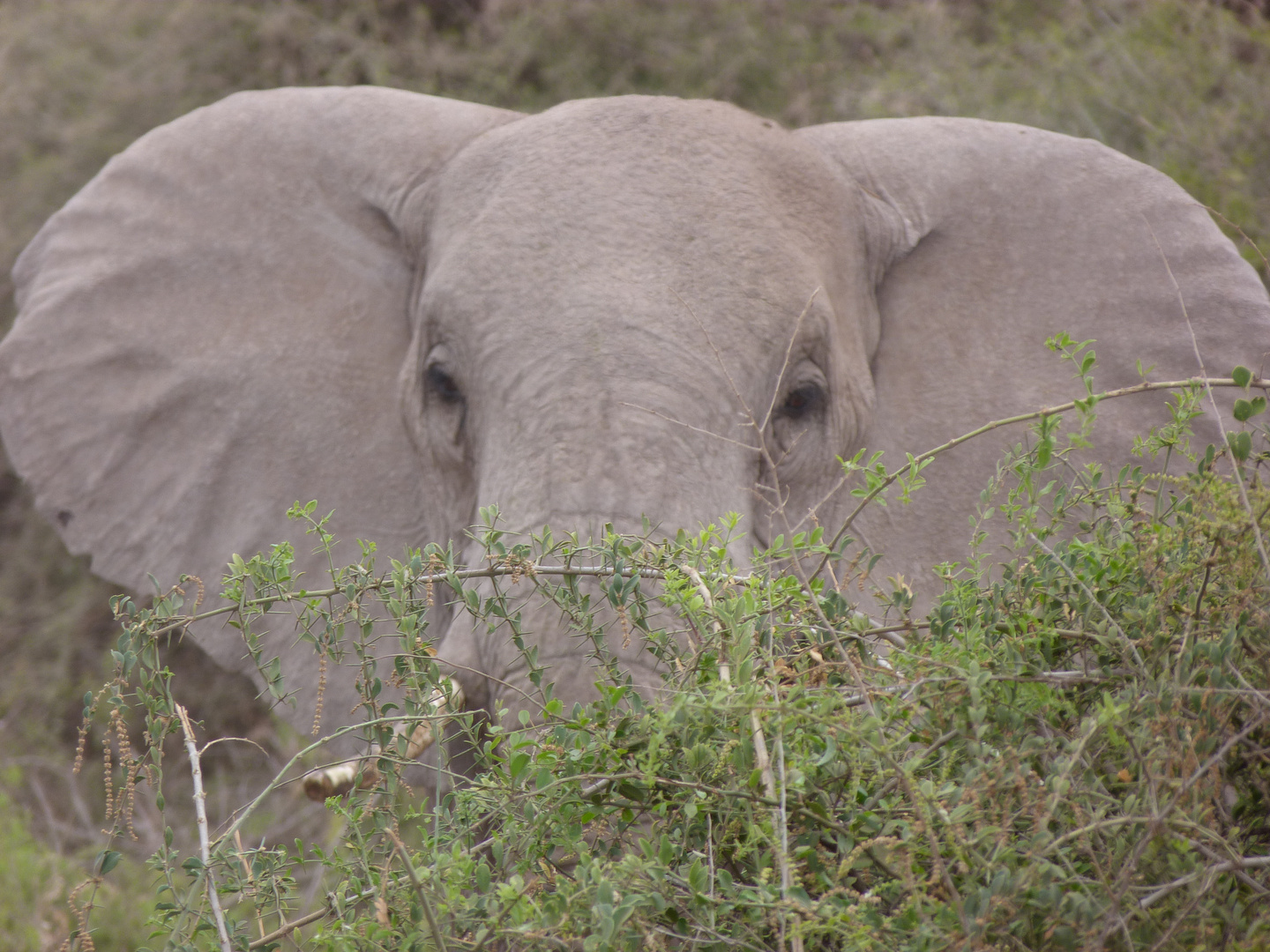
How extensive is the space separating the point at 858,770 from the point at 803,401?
173cm

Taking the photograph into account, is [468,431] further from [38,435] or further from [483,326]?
[38,435]

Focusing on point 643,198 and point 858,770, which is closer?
point 858,770

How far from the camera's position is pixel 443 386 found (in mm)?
Result: 3145

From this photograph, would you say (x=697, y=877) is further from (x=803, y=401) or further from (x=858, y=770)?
(x=803, y=401)

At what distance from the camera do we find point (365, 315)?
3549mm

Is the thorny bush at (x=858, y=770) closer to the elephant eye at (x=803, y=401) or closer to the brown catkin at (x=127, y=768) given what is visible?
the brown catkin at (x=127, y=768)

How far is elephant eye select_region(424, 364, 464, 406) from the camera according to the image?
3123 millimetres

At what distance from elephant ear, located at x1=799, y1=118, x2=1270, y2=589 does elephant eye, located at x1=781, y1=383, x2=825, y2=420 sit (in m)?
0.24

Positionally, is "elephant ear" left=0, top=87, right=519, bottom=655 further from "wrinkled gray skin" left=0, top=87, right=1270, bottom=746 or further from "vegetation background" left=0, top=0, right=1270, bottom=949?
"vegetation background" left=0, top=0, right=1270, bottom=949

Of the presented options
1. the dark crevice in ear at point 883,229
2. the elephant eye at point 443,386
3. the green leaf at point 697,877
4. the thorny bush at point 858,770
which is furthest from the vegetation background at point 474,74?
the green leaf at point 697,877

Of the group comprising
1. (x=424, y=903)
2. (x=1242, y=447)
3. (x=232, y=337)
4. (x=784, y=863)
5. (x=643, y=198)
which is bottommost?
(x=232, y=337)

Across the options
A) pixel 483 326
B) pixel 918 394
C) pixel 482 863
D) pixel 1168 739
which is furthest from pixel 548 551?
pixel 918 394

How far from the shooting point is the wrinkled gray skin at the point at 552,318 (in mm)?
2740

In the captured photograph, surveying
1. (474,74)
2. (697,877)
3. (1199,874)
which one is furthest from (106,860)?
(474,74)
